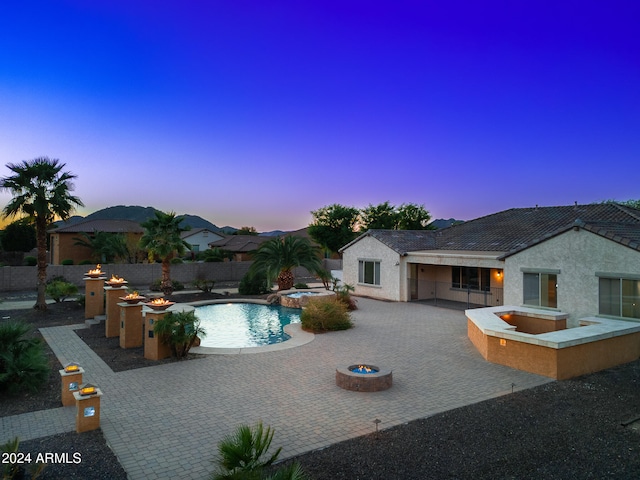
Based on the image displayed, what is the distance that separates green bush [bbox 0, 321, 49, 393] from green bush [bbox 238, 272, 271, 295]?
17504mm

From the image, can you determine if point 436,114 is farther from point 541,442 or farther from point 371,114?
point 541,442

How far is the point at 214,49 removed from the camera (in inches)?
789

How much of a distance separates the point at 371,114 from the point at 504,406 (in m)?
20.7

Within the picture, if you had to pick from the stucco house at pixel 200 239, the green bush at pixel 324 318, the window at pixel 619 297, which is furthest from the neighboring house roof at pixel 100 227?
the window at pixel 619 297

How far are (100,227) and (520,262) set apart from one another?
1667 inches

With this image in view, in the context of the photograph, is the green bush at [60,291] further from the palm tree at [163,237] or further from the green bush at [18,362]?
the green bush at [18,362]

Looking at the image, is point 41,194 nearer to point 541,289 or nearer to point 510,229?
point 541,289

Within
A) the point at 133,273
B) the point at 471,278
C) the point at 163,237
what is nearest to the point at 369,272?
the point at 471,278

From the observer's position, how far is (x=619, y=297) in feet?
45.6

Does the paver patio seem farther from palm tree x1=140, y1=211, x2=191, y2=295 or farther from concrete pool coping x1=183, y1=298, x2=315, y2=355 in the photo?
palm tree x1=140, y1=211, x2=191, y2=295

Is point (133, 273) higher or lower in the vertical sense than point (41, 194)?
lower

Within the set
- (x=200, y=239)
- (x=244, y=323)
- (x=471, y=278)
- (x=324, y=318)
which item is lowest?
(x=244, y=323)

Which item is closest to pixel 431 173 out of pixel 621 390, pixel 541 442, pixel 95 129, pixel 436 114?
pixel 436 114

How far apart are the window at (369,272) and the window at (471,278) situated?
4732mm
